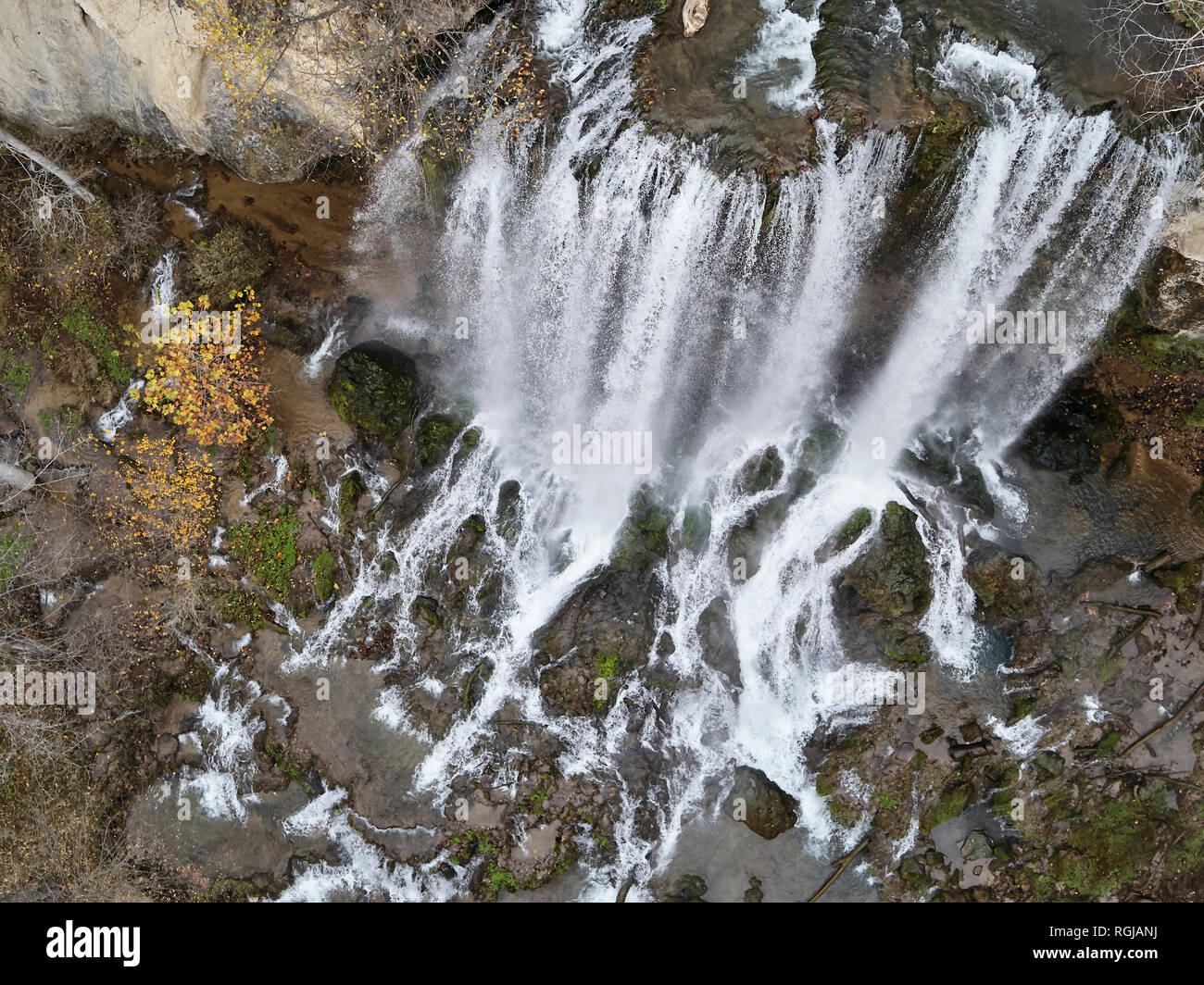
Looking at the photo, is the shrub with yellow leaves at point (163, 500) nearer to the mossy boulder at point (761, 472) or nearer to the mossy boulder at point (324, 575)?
the mossy boulder at point (324, 575)

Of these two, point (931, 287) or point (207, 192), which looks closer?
point (931, 287)

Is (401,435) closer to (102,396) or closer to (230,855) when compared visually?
(102,396)

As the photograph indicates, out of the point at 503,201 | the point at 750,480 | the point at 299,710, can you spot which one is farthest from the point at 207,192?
the point at 750,480

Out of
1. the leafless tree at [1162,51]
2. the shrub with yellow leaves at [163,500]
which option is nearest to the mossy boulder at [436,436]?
the shrub with yellow leaves at [163,500]

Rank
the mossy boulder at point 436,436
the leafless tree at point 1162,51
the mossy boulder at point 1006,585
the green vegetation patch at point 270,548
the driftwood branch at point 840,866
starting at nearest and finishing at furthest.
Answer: the leafless tree at point 1162,51
the mossy boulder at point 1006,585
the driftwood branch at point 840,866
the mossy boulder at point 436,436
the green vegetation patch at point 270,548
